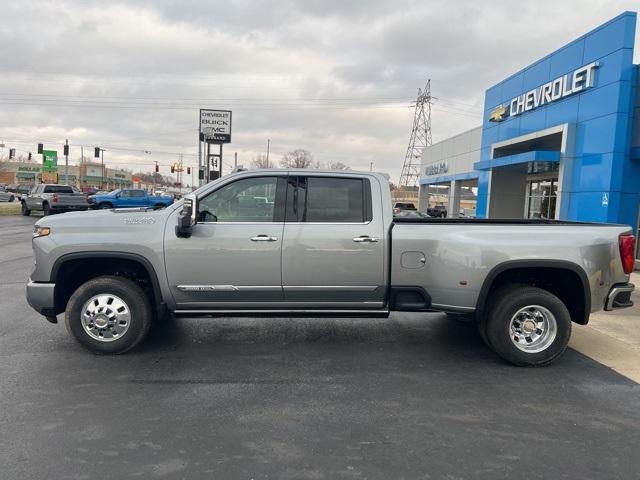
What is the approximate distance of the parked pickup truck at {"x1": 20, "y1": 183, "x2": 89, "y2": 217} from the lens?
93.4ft

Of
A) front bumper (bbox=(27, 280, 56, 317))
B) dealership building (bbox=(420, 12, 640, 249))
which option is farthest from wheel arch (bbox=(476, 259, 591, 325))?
dealership building (bbox=(420, 12, 640, 249))

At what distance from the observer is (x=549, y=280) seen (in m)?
5.50

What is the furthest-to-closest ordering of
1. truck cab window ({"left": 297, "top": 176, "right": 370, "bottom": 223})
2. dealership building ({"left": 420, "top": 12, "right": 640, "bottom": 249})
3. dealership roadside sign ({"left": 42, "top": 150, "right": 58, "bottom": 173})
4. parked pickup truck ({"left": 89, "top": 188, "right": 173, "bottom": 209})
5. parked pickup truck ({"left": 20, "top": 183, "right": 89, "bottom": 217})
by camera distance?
dealership roadside sign ({"left": 42, "top": 150, "right": 58, "bottom": 173}) → parked pickup truck ({"left": 89, "top": 188, "right": 173, "bottom": 209}) → parked pickup truck ({"left": 20, "top": 183, "right": 89, "bottom": 217}) → dealership building ({"left": 420, "top": 12, "right": 640, "bottom": 249}) → truck cab window ({"left": 297, "top": 176, "right": 370, "bottom": 223})

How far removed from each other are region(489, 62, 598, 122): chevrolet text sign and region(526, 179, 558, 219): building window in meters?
3.21

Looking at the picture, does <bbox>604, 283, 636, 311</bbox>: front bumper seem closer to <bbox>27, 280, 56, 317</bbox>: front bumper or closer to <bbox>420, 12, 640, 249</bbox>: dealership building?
<bbox>27, 280, 56, 317</bbox>: front bumper

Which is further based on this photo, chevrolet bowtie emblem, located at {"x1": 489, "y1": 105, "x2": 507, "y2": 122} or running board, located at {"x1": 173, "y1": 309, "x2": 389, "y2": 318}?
chevrolet bowtie emblem, located at {"x1": 489, "y1": 105, "x2": 507, "y2": 122}

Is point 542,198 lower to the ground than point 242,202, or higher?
higher

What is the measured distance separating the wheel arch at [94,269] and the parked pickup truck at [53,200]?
25.9m

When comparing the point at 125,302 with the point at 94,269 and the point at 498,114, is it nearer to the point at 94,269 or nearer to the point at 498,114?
the point at 94,269

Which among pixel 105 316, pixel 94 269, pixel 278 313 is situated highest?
pixel 94 269

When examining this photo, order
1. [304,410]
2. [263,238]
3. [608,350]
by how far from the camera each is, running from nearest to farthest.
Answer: [304,410]
[263,238]
[608,350]

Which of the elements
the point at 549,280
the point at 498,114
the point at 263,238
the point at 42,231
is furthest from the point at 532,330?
the point at 498,114

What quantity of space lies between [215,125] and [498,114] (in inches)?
754

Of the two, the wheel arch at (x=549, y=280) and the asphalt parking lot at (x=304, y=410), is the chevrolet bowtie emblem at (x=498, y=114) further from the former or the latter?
the wheel arch at (x=549, y=280)
